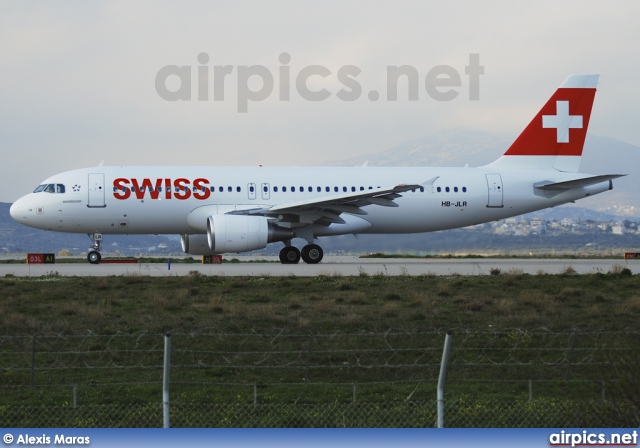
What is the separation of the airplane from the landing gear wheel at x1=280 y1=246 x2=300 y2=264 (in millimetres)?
39

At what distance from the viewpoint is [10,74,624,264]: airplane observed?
34531 millimetres

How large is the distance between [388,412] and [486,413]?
1.31m

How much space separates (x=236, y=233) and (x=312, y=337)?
55.4ft

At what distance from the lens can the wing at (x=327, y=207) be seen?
110 ft

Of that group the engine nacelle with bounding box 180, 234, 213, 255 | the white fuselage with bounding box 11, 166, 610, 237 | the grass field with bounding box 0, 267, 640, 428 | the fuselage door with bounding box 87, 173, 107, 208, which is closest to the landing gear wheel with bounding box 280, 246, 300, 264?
the white fuselage with bounding box 11, 166, 610, 237

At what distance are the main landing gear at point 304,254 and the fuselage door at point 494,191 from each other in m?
7.53

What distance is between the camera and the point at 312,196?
36.4 meters

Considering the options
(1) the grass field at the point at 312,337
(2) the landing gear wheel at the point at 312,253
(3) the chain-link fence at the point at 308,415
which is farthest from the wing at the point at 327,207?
(3) the chain-link fence at the point at 308,415

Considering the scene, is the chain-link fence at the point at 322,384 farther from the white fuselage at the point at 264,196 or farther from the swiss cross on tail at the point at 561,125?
the swiss cross on tail at the point at 561,125

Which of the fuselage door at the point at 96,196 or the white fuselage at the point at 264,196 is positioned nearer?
the fuselage door at the point at 96,196

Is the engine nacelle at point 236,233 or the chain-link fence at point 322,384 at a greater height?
the engine nacelle at point 236,233

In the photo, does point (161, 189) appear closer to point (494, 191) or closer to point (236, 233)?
point (236, 233)

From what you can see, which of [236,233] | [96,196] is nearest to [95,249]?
A: [96,196]

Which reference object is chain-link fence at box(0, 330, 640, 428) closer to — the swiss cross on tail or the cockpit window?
the cockpit window
